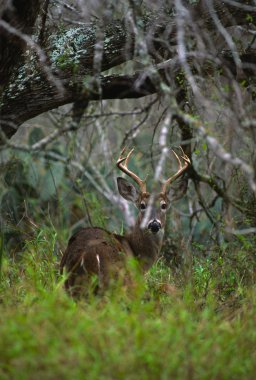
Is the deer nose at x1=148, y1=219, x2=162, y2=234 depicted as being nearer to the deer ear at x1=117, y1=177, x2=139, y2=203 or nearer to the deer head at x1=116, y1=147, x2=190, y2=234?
the deer head at x1=116, y1=147, x2=190, y2=234

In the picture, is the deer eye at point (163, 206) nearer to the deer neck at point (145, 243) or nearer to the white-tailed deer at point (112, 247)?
the white-tailed deer at point (112, 247)

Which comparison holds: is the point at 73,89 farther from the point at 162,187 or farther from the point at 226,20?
the point at 162,187

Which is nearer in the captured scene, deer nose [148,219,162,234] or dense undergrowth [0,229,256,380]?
dense undergrowth [0,229,256,380]

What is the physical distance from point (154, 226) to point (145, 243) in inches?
7.0

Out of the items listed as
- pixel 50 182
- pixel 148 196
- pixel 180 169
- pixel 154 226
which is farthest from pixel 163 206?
pixel 50 182

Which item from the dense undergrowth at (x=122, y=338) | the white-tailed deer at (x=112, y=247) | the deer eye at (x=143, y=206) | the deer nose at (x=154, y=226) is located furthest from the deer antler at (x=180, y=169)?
the dense undergrowth at (x=122, y=338)

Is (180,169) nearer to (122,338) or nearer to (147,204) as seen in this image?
(147,204)

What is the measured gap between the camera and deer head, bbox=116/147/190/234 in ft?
24.3

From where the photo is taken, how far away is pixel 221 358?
4.23m

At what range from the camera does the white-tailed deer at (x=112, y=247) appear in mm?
5906

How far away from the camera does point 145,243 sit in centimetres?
747

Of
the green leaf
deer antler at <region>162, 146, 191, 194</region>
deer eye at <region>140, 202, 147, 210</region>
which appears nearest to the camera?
deer antler at <region>162, 146, 191, 194</region>

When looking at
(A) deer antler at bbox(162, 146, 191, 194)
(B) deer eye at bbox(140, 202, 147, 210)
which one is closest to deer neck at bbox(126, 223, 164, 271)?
(B) deer eye at bbox(140, 202, 147, 210)

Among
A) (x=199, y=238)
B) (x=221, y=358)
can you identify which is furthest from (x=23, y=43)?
(x=199, y=238)
